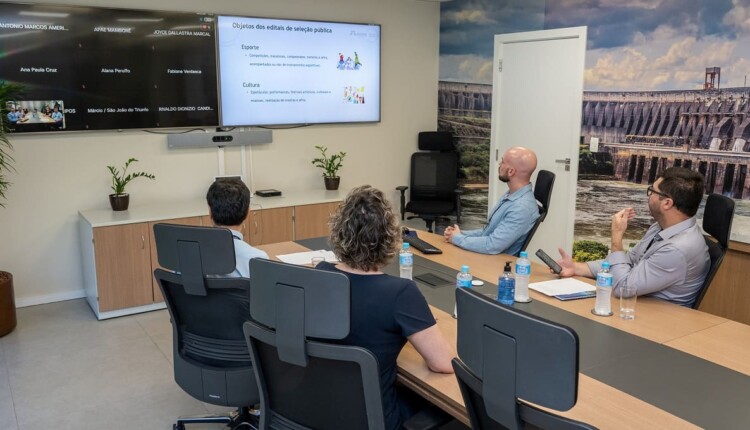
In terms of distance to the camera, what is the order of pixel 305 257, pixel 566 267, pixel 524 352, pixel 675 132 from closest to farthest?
pixel 524 352 → pixel 566 267 → pixel 305 257 → pixel 675 132

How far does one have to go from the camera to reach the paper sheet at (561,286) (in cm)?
274

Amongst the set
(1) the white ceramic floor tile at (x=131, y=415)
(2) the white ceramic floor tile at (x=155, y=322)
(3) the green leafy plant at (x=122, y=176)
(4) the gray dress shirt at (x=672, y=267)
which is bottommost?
(1) the white ceramic floor tile at (x=131, y=415)

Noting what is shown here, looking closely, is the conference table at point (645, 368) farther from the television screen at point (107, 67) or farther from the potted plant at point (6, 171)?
the television screen at point (107, 67)

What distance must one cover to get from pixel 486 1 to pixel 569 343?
5575mm

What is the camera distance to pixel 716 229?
9.30 ft

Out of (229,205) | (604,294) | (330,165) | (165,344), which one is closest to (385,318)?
(604,294)

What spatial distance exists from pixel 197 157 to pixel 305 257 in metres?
2.51

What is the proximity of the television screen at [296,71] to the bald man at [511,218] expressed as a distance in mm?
2627

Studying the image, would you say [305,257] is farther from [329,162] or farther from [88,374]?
[329,162]

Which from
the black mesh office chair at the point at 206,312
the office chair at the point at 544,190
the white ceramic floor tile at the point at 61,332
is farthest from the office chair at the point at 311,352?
the white ceramic floor tile at the point at 61,332

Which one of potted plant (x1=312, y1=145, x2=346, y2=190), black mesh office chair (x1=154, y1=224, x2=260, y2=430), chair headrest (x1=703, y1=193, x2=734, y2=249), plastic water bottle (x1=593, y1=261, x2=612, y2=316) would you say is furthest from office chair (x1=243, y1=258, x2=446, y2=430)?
potted plant (x1=312, y1=145, x2=346, y2=190)

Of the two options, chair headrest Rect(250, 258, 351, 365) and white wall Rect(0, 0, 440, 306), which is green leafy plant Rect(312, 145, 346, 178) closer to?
white wall Rect(0, 0, 440, 306)

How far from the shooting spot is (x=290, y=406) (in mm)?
1949

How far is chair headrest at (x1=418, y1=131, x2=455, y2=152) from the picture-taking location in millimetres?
6637
